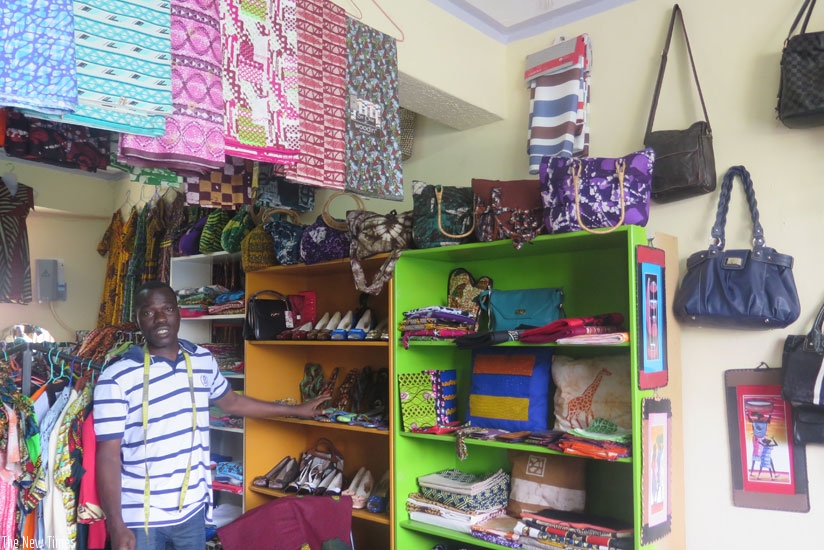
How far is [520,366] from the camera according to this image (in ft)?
9.59

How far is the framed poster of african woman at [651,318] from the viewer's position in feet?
7.89

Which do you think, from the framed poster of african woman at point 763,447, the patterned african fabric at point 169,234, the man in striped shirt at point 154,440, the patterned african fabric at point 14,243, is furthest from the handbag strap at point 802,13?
the patterned african fabric at point 14,243

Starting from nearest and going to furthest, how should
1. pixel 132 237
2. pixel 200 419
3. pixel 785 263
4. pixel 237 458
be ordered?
pixel 785 263 < pixel 200 419 < pixel 237 458 < pixel 132 237

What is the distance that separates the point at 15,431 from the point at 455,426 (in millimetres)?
1853

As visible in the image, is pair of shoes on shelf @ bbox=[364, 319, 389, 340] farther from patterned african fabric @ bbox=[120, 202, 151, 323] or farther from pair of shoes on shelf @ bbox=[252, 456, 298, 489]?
patterned african fabric @ bbox=[120, 202, 151, 323]

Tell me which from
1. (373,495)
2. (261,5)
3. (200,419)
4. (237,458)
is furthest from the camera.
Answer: (237,458)

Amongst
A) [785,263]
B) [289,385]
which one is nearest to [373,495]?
[289,385]

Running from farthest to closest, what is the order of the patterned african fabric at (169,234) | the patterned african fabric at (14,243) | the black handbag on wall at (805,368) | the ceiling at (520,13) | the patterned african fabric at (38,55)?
the patterned african fabric at (14,243)
the patterned african fabric at (169,234)
the ceiling at (520,13)
the black handbag on wall at (805,368)
the patterned african fabric at (38,55)

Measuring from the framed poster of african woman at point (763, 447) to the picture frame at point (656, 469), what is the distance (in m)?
0.28

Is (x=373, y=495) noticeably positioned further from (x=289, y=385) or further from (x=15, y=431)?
(x=15, y=431)

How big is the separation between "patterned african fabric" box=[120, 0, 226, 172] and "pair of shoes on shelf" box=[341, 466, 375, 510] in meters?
1.98

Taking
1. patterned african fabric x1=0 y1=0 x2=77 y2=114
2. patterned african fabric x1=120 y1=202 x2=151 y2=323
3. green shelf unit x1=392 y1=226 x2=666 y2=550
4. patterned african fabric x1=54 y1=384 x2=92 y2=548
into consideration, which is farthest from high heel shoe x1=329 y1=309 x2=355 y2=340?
patterned african fabric x1=120 y1=202 x2=151 y2=323

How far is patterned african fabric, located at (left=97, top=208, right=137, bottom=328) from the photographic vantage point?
526cm

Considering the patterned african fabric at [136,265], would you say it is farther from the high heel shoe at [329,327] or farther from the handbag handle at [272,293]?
the high heel shoe at [329,327]
